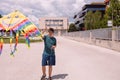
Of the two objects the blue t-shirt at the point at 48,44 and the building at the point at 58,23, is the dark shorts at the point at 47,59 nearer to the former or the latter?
the blue t-shirt at the point at 48,44

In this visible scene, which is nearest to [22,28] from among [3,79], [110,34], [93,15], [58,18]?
[3,79]

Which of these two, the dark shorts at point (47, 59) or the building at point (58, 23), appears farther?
the building at point (58, 23)

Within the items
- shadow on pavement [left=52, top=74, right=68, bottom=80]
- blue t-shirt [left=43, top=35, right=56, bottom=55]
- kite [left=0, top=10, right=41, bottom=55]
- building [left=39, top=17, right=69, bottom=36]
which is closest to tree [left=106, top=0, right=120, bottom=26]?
shadow on pavement [left=52, top=74, right=68, bottom=80]

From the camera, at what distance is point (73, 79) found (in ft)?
30.7

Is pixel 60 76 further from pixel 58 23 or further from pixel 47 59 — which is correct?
pixel 58 23

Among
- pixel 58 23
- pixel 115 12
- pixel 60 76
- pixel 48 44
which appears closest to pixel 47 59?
pixel 48 44

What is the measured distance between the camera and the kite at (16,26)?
789 centimetres

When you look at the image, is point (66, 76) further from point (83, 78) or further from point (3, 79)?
point (3, 79)

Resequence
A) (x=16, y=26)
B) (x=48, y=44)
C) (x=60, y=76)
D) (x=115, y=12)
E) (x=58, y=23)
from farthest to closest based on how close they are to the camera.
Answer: (x=58, y=23) → (x=115, y=12) → (x=60, y=76) → (x=48, y=44) → (x=16, y=26)

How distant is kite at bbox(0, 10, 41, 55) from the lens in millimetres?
7891

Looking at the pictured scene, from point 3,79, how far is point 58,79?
1754 millimetres

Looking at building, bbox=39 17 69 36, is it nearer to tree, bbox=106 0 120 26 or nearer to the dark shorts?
tree, bbox=106 0 120 26

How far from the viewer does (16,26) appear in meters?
7.88

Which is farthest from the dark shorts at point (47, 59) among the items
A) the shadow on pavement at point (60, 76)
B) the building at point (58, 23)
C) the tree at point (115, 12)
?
the building at point (58, 23)
